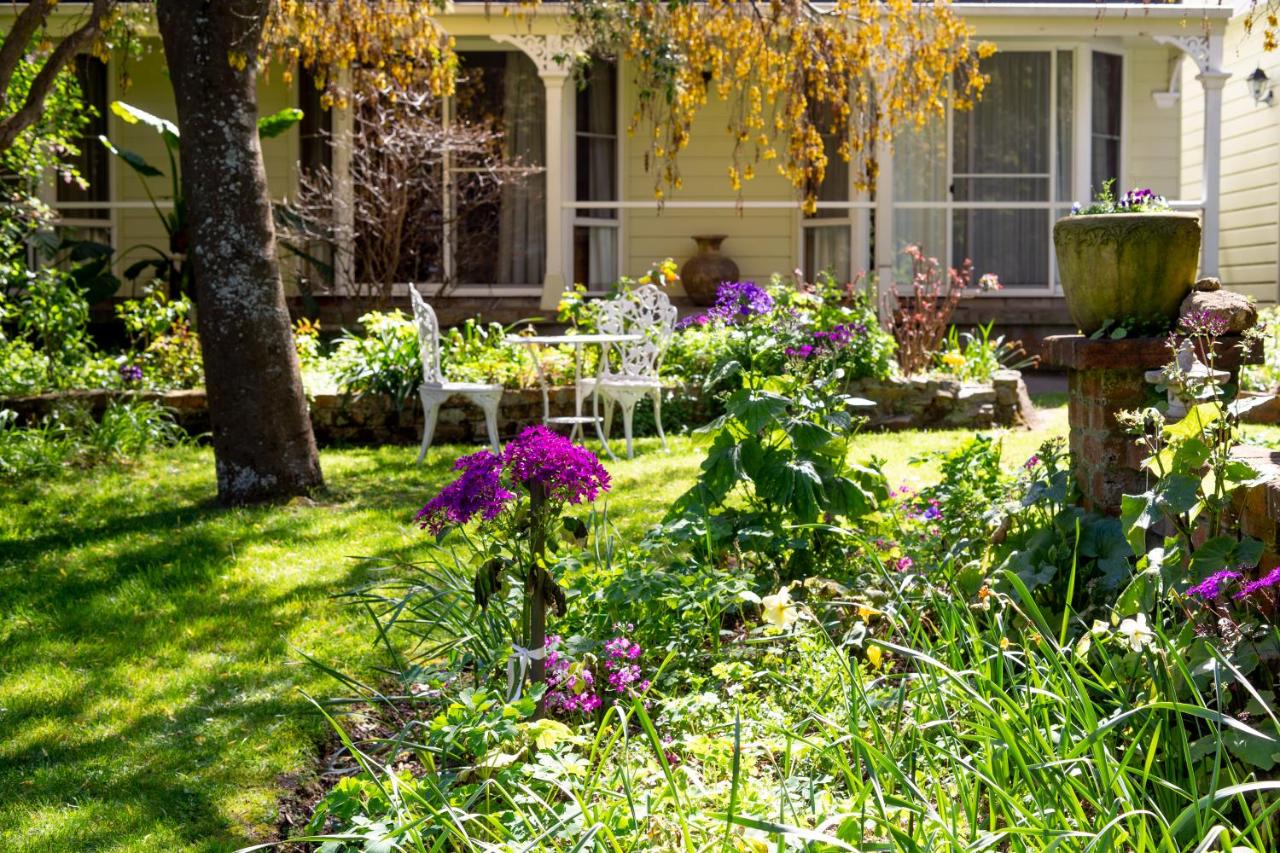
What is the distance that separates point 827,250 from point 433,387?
656 cm

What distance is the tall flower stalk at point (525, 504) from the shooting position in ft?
10.7

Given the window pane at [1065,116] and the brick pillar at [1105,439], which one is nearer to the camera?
the brick pillar at [1105,439]

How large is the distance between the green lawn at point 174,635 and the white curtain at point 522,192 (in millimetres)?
5563

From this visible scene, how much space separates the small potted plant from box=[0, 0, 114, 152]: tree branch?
553cm

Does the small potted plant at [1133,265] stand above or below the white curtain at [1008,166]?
below

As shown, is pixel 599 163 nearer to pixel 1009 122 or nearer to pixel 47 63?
pixel 1009 122

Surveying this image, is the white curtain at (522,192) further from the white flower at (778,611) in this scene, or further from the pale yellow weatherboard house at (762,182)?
the white flower at (778,611)

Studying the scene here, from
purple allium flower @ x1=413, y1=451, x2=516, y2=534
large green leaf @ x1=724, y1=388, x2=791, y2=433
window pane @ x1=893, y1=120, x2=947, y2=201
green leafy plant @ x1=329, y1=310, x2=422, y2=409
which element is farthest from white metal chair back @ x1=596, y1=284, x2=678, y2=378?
purple allium flower @ x1=413, y1=451, x2=516, y2=534

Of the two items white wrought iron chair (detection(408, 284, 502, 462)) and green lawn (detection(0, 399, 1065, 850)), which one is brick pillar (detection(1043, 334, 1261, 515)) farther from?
white wrought iron chair (detection(408, 284, 502, 462))

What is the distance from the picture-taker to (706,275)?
13.3 m

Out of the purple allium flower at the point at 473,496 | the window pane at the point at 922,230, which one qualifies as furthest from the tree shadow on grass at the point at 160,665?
the window pane at the point at 922,230

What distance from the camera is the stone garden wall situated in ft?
32.2

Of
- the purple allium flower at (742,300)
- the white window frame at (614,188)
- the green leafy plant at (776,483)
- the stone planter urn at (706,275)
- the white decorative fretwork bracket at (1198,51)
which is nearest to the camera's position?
the green leafy plant at (776,483)

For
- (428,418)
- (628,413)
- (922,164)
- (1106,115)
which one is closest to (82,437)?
(428,418)
